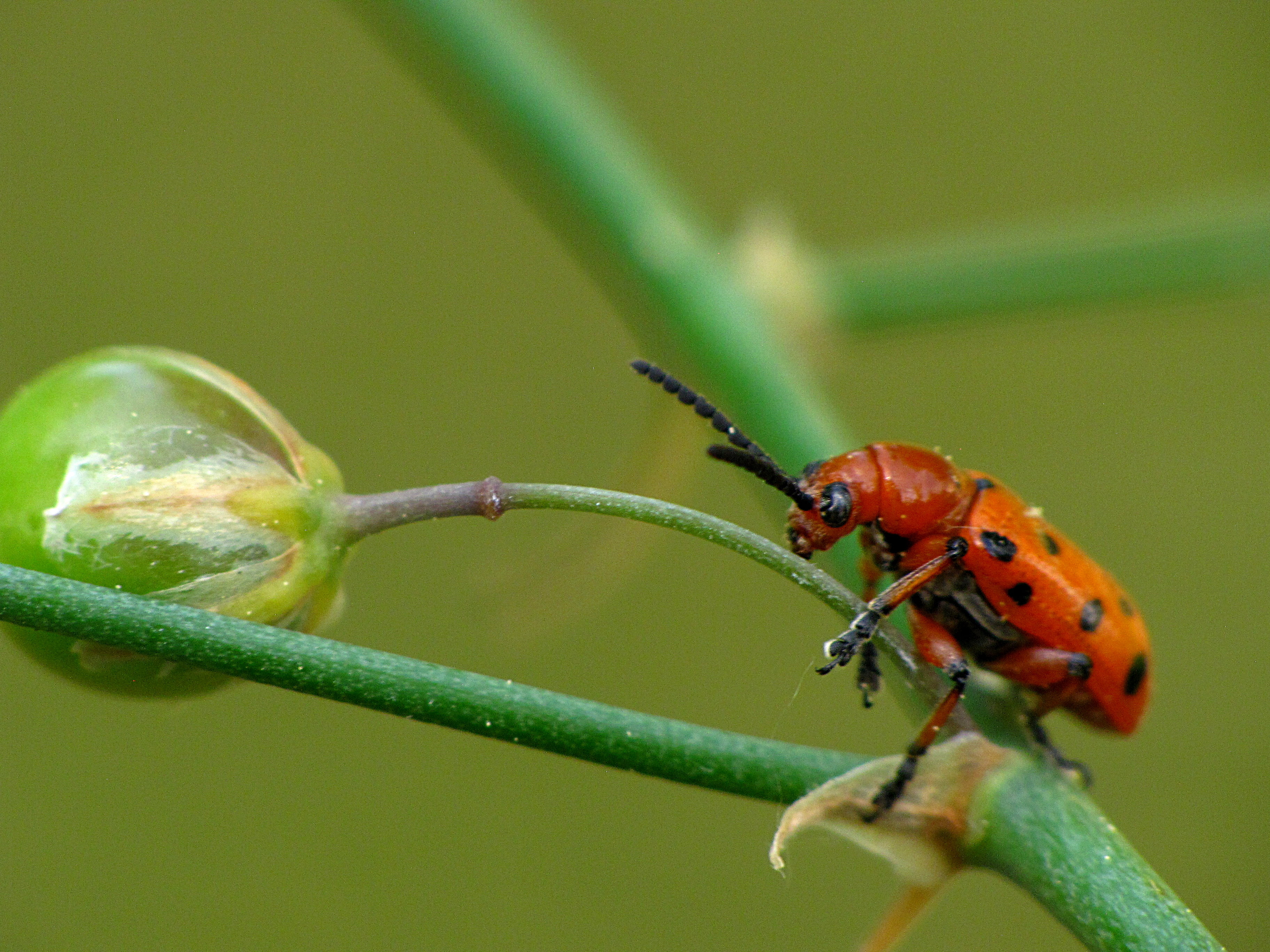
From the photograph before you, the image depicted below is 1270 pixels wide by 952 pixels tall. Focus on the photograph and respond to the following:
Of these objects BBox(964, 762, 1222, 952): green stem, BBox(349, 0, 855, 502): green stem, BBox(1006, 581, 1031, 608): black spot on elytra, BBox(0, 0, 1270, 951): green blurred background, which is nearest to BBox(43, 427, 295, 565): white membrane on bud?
BBox(964, 762, 1222, 952): green stem

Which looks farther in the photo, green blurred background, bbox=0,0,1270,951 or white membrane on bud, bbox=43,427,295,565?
green blurred background, bbox=0,0,1270,951

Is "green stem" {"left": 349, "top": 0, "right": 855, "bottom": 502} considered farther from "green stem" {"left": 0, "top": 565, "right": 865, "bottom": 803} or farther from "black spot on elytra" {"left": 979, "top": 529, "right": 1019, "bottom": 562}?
"green stem" {"left": 0, "top": 565, "right": 865, "bottom": 803}

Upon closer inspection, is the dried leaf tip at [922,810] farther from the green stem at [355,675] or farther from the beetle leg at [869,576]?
the beetle leg at [869,576]

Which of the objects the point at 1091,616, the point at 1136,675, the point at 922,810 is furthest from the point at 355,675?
the point at 1136,675

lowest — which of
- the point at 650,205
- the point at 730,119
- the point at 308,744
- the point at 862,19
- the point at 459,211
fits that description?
the point at 308,744

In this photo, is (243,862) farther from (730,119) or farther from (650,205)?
(730,119)

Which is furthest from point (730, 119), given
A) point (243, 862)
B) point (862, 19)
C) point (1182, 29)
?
point (243, 862)

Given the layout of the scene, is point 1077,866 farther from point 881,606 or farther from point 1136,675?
point 1136,675
